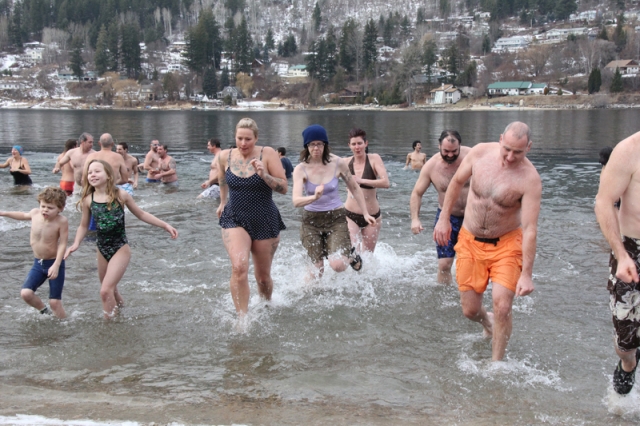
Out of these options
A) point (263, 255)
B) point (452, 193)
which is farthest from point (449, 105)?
point (452, 193)

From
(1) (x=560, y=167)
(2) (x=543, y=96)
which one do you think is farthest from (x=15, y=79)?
(1) (x=560, y=167)

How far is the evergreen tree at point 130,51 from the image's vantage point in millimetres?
144000

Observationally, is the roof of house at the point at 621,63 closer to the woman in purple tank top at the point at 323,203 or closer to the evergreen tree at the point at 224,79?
the evergreen tree at the point at 224,79

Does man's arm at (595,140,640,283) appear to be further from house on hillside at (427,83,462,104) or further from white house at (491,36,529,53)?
white house at (491,36,529,53)

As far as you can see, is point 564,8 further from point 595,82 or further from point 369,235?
point 369,235

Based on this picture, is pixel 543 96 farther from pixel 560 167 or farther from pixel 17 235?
pixel 17 235

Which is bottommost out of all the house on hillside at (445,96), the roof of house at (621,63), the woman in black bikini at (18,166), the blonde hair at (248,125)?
the woman in black bikini at (18,166)

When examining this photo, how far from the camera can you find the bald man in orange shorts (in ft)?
15.3

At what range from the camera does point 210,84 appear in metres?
133

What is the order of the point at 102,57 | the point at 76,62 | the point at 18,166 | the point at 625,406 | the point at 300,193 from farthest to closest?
the point at 76,62, the point at 102,57, the point at 18,166, the point at 300,193, the point at 625,406

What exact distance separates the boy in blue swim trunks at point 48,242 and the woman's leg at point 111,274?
16.5 inches

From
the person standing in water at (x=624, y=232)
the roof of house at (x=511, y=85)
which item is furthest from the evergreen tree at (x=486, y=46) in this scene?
the person standing in water at (x=624, y=232)

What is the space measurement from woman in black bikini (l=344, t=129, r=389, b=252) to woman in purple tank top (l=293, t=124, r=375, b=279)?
0.76 metres

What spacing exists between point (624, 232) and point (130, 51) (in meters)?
154
